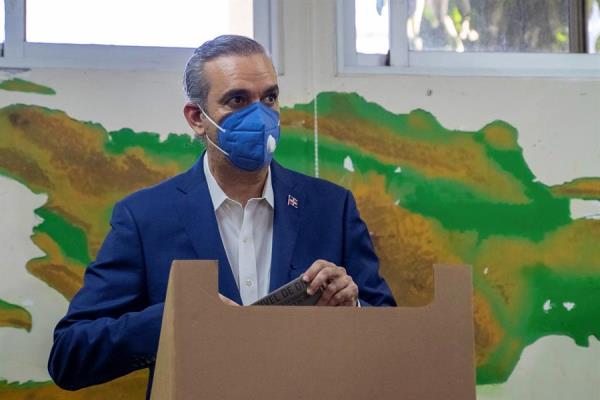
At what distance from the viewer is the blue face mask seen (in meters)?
2.20

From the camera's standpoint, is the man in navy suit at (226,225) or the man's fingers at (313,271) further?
the man in navy suit at (226,225)

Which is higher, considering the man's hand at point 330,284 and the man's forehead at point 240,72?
the man's forehead at point 240,72

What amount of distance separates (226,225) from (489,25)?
1.10m

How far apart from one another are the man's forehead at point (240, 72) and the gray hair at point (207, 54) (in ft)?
0.04

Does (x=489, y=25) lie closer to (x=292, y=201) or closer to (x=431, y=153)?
(x=431, y=153)

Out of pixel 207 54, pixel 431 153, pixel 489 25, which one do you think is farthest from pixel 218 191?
pixel 489 25

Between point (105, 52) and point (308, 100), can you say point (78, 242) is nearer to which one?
point (105, 52)

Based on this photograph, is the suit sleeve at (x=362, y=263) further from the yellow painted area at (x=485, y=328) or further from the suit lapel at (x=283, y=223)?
the yellow painted area at (x=485, y=328)

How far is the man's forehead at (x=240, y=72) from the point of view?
7.38 feet

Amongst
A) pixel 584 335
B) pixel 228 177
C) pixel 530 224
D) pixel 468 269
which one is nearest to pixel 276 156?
pixel 228 177

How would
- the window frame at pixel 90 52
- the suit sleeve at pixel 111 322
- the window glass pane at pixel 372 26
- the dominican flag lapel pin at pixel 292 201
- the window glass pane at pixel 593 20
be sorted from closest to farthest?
the suit sleeve at pixel 111 322 → the dominican flag lapel pin at pixel 292 201 → the window frame at pixel 90 52 → the window glass pane at pixel 372 26 → the window glass pane at pixel 593 20

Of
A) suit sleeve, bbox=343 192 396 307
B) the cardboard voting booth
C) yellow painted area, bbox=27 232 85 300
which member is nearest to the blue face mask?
suit sleeve, bbox=343 192 396 307

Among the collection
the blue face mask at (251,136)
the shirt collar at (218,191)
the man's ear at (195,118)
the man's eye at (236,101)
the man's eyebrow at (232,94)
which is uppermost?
the man's eyebrow at (232,94)

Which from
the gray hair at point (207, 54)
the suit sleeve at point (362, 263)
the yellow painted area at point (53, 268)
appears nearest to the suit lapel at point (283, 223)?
the suit sleeve at point (362, 263)
